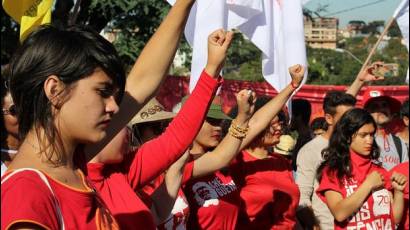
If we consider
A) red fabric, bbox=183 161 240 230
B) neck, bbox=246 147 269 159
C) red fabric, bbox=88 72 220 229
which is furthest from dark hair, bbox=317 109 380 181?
red fabric, bbox=88 72 220 229

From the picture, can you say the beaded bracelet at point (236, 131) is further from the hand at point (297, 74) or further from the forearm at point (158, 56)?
the forearm at point (158, 56)

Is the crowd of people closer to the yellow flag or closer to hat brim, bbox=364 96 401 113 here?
the yellow flag

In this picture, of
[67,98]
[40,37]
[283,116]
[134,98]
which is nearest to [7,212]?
[67,98]

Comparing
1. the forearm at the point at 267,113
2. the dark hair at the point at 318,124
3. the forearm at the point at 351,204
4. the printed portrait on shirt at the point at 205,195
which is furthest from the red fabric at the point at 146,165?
the dark hair at the point at 318,124

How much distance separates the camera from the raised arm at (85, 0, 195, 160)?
7.53ft

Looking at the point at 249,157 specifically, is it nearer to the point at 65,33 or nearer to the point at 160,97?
the point at 65,33

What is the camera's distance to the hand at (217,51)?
243 centimetres

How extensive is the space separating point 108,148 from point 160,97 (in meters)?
8.73

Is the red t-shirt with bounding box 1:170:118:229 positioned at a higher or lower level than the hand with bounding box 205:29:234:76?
lower

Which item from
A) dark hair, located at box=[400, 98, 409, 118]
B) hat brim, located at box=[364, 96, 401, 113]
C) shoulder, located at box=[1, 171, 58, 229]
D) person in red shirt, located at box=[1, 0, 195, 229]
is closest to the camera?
shoulder, located at box=[1, 171, 58, 229]

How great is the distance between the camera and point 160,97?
37.4ft

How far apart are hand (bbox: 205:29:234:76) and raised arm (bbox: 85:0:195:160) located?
6.0 inches

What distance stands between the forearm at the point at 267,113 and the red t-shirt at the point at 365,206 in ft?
2.19

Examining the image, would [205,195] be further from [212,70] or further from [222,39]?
[212,70]
